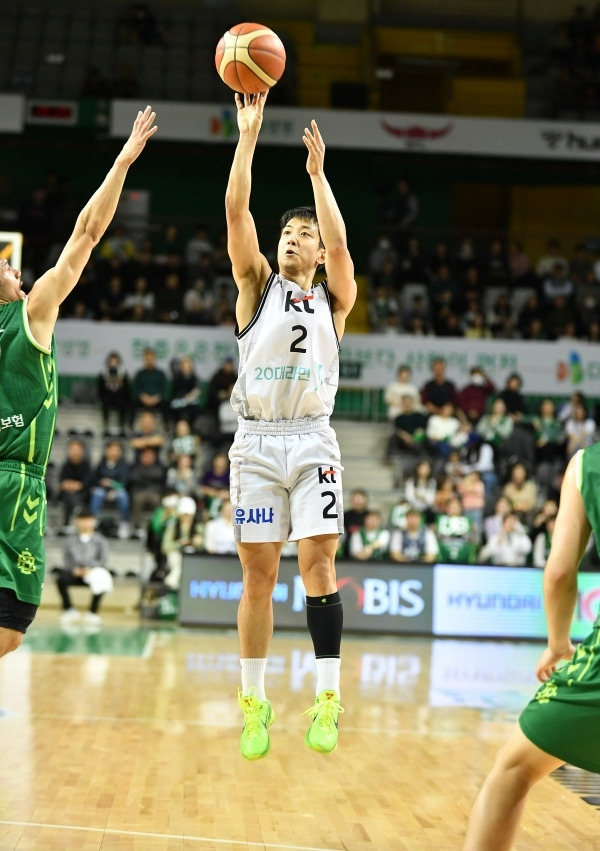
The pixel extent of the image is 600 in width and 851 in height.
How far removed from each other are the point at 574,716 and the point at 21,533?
8.85 feet

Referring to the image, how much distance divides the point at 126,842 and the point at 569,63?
22.7 meters

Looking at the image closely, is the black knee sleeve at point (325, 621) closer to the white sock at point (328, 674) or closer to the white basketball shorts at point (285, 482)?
the white sock at point (328, 674)

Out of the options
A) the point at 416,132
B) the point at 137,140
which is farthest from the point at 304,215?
the point at 416,132

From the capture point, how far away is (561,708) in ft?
11.4

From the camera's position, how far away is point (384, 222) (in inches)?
933

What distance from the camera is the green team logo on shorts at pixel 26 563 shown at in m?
5.11

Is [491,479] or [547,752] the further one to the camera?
[491,479]

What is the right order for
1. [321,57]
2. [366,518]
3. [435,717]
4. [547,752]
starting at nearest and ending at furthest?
[547,752], [435,717], [366,518], [321,57]

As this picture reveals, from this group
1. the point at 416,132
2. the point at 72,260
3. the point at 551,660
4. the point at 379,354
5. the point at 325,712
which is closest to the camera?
the point at 551,660

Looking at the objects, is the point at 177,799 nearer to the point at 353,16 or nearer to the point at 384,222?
the point at 384,222

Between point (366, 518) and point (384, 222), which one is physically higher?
point (384, 222)

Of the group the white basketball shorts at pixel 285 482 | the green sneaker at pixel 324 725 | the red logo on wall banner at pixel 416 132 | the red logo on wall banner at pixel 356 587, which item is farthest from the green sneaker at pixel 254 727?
the red logo on wall banner at pixel 416 132

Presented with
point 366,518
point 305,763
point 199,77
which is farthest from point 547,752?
point 199,77

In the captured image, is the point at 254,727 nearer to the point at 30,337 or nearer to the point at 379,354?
the point at 30,337
